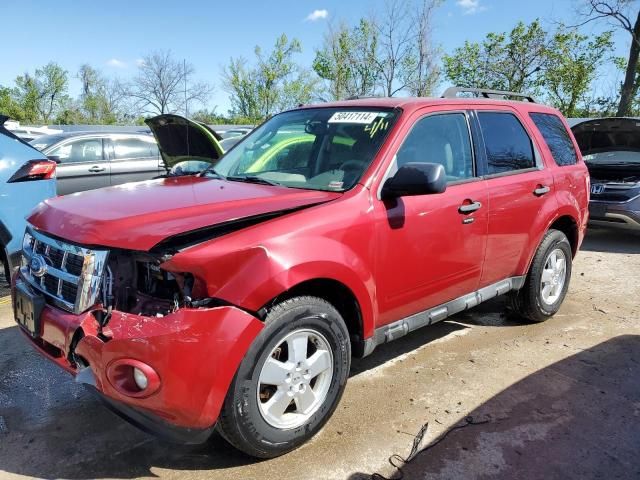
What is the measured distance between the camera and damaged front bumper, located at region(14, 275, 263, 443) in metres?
2.21

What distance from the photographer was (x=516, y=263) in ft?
13.9

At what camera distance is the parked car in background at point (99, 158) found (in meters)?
8.63

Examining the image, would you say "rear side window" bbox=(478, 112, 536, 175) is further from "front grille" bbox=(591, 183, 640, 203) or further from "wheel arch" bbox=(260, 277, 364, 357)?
"front grille" bbox=(591, 183, 640, 203)

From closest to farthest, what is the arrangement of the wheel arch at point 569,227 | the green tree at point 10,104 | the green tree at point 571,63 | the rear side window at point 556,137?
the rear side window at point 556,137 → the wheel arch at point 569,227 → the green tree at point 571,63 → the green tree at point 10,104

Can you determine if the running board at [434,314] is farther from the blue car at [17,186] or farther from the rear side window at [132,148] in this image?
the rear side window at [132,148]

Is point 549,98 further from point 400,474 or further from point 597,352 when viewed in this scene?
point 400,474

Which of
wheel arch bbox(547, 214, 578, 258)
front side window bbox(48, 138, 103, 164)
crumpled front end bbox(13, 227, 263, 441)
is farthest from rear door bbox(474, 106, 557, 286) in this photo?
front side window bbox(48, 138, 103, 164)

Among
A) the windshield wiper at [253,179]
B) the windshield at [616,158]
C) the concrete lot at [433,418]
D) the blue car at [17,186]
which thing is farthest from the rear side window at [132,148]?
the windshield at [616,158]

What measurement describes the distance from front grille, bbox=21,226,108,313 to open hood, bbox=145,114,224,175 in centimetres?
269

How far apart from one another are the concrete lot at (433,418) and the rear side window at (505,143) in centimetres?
144

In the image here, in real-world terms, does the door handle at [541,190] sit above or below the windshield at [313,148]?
below

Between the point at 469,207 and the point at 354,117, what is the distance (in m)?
0.99

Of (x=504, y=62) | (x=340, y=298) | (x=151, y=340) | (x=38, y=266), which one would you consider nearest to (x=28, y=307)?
(x=38, y=266)

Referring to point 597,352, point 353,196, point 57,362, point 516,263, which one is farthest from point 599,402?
point 57,362
